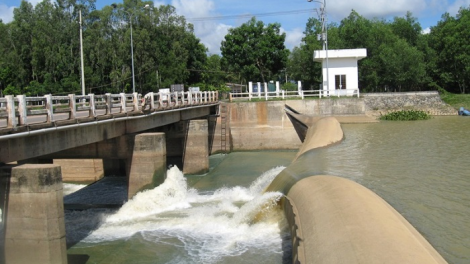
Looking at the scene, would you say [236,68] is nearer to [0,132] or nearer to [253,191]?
[253,191]

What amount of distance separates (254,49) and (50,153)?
167 feet

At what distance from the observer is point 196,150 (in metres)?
28.6

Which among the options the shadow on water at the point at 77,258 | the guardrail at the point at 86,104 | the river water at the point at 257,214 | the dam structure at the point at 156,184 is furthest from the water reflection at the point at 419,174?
the guardrail at the point at 86,104

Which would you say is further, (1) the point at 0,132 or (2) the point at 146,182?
(2) the point at 146,182

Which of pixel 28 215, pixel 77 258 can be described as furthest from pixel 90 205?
pixel 28 215

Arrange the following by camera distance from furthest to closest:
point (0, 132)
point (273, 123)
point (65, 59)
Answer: point (65, 59)
point (273, 123)
point (0, 132)

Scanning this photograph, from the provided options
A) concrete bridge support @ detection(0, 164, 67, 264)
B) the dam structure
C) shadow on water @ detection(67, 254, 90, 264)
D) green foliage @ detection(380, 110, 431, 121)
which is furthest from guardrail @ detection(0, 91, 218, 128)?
green foliage @ detection(380, 110, 431, 121)

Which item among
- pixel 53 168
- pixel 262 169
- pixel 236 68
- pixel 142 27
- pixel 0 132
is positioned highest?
pixel 142 27

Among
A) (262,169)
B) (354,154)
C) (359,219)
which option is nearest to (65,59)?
(262,169)

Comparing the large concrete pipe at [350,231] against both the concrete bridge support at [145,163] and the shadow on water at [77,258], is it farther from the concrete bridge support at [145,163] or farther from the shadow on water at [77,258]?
the concrete bridge support at [145,163]

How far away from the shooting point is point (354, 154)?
1872cm

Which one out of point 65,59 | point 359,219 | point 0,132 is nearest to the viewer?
→ point 359,219

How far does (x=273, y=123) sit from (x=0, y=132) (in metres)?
A: 28.7

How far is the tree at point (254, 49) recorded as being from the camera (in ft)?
203
